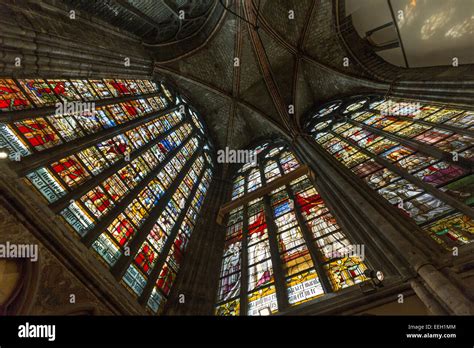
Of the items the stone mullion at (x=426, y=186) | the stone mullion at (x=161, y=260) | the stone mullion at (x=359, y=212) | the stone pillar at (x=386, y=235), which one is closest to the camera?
the stone pillar at (x=386, y=235)

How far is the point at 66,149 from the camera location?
625 centimetres

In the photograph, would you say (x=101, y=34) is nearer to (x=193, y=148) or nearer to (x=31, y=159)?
(x=193, y=148)

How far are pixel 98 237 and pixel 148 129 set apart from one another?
5.61m

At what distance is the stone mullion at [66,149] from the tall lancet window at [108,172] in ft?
0.07

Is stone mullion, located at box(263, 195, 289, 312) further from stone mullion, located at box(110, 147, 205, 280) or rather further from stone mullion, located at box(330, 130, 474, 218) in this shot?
stone mullion, located at box(330, 130, 474, 218)

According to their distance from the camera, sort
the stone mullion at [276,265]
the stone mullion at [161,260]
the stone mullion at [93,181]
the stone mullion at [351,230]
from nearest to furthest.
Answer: the stone mullion at [351,230] → the stone mullion at [93,181] → the stone mullion at [276,265] → the stone mullion at [161,260]

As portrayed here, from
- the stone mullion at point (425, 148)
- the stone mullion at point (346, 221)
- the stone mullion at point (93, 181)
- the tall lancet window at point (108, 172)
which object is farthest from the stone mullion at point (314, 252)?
the stone mullion at point (93, 181)

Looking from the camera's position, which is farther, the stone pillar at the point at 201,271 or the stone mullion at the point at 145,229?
the stone pillar at the point at 201,271

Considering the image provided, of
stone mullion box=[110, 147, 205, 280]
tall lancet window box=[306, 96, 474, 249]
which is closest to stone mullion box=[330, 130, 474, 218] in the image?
tall lancet window box=[306, 96, 474, 249]

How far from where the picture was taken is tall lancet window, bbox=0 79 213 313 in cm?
545

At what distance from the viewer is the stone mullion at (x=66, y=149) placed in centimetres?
501

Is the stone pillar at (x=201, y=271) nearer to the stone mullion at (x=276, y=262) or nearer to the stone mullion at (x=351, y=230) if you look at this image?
the stone mullion at (x=276, y=262)

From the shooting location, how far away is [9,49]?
5719 millimetres

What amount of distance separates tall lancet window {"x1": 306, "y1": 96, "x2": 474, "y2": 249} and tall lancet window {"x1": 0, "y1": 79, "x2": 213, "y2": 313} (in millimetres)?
4996
